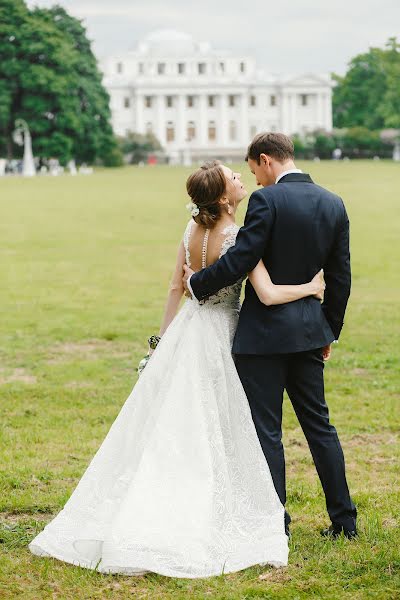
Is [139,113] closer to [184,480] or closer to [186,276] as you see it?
[186,276]

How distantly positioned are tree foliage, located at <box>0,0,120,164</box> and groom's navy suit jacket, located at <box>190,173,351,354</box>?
2473 inches

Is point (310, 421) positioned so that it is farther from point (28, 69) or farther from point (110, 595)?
point (28, 69)

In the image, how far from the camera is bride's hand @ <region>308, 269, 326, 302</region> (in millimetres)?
4559

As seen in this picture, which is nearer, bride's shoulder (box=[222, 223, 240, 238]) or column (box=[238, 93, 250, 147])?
bride's shoulder (box=[222, 223, 240, 238])

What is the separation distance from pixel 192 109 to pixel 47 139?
71.3m

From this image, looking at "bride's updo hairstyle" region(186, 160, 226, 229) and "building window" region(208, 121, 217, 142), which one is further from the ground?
"bride's updo hairstyle" region(186, 160, 226, 229)

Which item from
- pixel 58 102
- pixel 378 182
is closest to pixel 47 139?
pixel 58 102

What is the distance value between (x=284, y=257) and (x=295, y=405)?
2.22 feet

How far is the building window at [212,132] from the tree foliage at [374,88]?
2189 centimetres

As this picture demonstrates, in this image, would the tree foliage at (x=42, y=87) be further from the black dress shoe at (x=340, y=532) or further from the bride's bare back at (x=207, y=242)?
the black dress shoe at (x=340, y=532)

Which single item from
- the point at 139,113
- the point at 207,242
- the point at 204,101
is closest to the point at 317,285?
the point at 207,242

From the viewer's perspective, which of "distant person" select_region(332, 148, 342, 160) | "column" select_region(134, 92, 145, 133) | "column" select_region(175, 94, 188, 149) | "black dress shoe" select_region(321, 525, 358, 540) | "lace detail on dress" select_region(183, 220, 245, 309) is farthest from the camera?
"column" select_region(175, 94, 188, 149)

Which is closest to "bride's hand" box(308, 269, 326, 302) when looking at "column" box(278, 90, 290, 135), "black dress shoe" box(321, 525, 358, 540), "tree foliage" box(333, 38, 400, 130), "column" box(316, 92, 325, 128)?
"black dress shoe" box(321, 525, 358, 540)

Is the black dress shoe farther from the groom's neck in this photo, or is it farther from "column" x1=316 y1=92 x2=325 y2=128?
"column" x1=316 y1=92 x2=325 y2=128
